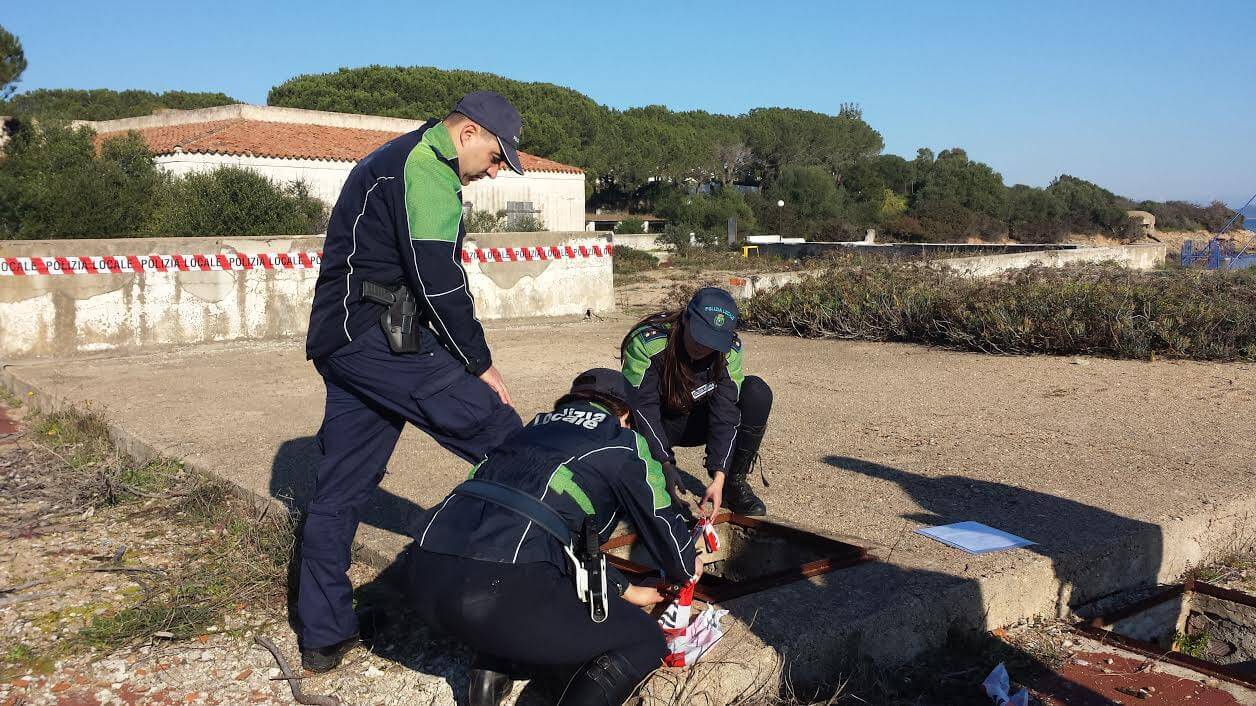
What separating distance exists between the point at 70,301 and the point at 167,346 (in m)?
1.00

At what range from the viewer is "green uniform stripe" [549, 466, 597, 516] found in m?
2.73

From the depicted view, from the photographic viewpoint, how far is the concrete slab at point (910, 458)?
366 centimetres

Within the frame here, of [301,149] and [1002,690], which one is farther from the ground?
[301,149]

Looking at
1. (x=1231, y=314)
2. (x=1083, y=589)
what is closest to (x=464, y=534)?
(x=1083, y=589)

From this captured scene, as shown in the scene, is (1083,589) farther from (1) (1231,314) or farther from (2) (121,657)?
(1) (1231,314)

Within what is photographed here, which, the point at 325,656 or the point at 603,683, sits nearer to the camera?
the point at 603,683

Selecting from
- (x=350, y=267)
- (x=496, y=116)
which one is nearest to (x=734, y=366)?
(x=496, y=116)

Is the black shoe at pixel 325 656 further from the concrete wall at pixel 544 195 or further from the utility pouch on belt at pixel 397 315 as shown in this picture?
the concrete wall at pixel 544 195

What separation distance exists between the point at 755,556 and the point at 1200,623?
1863 millimetres

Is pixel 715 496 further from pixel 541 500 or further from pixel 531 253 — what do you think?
pixel 531 253

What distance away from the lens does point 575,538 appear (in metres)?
2.74

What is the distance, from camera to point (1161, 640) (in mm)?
4281

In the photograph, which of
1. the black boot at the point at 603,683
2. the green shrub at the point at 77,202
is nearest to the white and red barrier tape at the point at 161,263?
the green shrub at the point at 77,202

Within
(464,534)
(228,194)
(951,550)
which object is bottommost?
(951,550)
